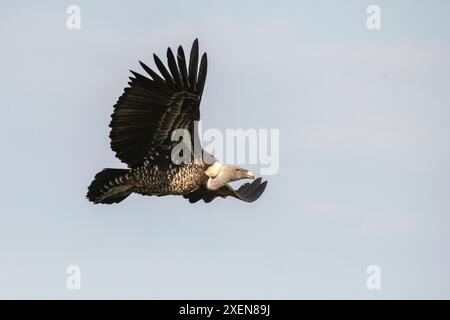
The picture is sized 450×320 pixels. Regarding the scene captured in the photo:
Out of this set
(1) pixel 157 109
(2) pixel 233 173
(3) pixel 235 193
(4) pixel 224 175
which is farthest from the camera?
(3) pixel 235 193

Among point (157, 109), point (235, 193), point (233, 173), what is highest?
point (157, 109)

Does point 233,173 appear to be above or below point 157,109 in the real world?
below

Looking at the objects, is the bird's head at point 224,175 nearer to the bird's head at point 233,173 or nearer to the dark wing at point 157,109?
the bird's head at point 233,173

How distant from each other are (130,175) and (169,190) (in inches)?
31.1

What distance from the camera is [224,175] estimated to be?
107ft

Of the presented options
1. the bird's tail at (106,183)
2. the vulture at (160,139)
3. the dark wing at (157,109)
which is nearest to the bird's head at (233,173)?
the vulture at (160,139)

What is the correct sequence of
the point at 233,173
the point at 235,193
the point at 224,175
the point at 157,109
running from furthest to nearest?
the point at 235,193 < the point at 233,173 < the point at 224,175 < the point at 157,109

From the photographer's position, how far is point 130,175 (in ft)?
105

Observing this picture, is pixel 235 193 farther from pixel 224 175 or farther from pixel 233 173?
pixel 224 175

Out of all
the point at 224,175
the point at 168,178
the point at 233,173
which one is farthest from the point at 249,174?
the point at 168,178

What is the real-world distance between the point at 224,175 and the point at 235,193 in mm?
1171

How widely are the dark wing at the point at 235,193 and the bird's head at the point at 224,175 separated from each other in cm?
33

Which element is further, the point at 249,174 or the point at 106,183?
the point at 249,174

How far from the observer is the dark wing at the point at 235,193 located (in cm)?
3347
